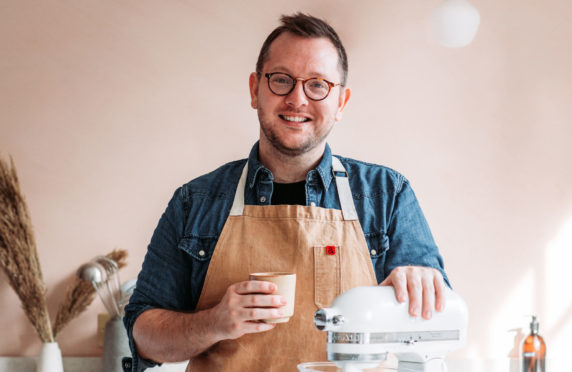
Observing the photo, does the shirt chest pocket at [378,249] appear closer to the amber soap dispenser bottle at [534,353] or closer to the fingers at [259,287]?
the fingers at [259,287]

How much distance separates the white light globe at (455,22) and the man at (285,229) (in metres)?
0.98

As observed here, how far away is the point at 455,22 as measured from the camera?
92.3 inches

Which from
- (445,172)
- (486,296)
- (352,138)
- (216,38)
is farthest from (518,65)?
(216,38)

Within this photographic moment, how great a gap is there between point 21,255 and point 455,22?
1.80 metres

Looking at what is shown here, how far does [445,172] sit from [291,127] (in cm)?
112

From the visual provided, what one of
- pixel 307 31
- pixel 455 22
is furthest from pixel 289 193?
pixel 455 22

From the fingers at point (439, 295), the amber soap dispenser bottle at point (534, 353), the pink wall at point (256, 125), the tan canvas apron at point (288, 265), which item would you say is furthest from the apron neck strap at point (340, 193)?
the amber soap dispenser bottle at point (534, 353)

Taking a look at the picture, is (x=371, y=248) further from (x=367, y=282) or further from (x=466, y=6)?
(x=466, y=6)

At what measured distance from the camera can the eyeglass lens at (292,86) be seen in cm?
144

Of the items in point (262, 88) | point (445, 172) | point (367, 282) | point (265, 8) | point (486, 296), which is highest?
point (265, 8)

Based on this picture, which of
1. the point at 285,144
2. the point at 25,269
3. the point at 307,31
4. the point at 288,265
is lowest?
the point at 25,269

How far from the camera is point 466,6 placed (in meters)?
2.35

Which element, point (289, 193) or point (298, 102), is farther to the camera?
point (289, 193)

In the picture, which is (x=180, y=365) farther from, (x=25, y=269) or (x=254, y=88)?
(x=254, y=88)
